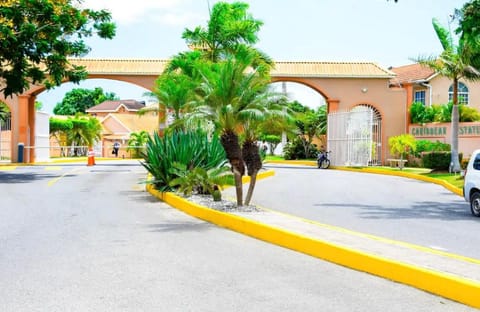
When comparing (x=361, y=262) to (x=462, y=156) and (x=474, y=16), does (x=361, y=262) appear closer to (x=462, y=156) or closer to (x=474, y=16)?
(x=474, y=16)

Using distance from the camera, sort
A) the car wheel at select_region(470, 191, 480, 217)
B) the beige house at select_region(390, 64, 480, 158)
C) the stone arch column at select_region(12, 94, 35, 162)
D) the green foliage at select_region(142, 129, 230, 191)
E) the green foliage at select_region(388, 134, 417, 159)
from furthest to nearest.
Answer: the beige house at select_region(390, 64, 480, 158)
the stone arch column at select_region(12, 94, 35, 162)
the green foliage at select_region(388, 134, 417, 159)
the green foliage at select_region(142, 129, 230, 191)
the car wheel at select_region(470, 191, 480, 217)

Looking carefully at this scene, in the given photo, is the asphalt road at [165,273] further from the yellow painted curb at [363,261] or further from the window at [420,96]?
the window at [420,96]

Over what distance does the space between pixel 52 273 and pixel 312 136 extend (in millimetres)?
45048

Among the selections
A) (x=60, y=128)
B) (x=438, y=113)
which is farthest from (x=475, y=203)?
(x=60, y=128)

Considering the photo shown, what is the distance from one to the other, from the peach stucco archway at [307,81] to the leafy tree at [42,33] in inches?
419

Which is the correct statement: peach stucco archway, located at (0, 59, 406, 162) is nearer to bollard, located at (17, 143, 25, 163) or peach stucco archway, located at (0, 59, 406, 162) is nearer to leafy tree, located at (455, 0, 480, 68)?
bollard, located at (17, 143, 25, 163)

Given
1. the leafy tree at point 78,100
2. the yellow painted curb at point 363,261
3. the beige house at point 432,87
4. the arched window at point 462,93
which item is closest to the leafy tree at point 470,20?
the yellow painted curb at point 363,261

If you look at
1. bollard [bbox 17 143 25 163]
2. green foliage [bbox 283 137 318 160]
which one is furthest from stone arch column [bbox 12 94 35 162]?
green foliage [bbox 283 137 318 160]

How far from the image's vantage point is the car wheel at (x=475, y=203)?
1490cm

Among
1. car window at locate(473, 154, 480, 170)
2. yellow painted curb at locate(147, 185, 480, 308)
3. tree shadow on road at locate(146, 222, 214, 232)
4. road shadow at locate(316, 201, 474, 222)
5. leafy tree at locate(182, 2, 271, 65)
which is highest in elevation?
leafy tree at locate(182, 2, 271, 65)

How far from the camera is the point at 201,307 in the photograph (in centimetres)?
624

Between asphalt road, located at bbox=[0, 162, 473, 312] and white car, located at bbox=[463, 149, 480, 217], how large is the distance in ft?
21.0

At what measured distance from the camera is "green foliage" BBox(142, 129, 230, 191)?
1856 centimetres

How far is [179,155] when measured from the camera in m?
18.6
